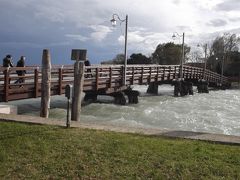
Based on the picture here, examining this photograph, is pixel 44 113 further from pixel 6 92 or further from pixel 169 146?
pixel 169 146

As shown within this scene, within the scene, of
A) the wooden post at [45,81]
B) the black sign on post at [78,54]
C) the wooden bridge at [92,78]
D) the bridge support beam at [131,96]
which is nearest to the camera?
the black sign on post at [78,54]

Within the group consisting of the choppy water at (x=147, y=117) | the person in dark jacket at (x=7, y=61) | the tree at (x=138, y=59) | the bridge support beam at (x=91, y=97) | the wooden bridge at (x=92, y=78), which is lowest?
the choppy water at (x=147, y=117)

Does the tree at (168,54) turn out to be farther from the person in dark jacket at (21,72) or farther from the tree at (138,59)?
the person in dark jacket at (21,72)

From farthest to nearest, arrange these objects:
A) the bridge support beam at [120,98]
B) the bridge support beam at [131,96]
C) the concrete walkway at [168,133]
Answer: the bridge support beam at [131,96], the bridge support beam at [120,98], the concrete walkway at [168,133]

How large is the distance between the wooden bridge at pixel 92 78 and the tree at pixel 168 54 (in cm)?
4393

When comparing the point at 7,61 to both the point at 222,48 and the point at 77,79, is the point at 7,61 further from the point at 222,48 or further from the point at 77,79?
the point at 222,48

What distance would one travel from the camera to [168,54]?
99.8m

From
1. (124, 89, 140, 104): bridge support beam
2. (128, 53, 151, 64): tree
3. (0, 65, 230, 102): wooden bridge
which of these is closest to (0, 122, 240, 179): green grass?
(0, 65, 230, 102): wooden bridge

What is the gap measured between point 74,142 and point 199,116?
19090 mm

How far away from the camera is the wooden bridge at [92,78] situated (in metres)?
20.2

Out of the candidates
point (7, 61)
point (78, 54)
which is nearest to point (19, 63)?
point (7, 61)

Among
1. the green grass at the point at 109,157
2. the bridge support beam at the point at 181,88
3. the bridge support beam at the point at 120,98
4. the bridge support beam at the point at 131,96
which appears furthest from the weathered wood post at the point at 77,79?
the bridge support beam at the point at 181,88

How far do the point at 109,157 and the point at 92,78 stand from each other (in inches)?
807

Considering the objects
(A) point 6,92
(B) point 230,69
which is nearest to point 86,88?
(A) point 6,92
